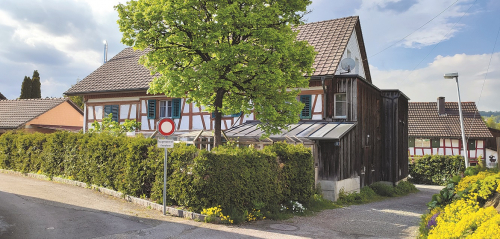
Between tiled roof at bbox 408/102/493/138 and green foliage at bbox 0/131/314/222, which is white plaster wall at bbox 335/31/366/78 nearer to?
green foliage at bbox 0/131/314/222

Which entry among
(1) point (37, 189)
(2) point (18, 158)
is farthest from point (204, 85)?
(2) point (18, 158)

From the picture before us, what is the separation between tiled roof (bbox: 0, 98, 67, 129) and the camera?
31.5 meters

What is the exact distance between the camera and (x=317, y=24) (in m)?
23.5

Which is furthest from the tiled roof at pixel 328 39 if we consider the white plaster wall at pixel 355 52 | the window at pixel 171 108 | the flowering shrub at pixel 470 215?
the flowering shrub at pixel 470 215

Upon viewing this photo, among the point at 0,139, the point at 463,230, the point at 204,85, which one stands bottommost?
the point at 463,230

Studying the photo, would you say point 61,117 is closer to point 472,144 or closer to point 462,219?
point 462,219

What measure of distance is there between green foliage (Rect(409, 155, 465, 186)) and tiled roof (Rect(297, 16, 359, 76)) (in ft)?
A: 46.7

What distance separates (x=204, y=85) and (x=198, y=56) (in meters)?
1.83

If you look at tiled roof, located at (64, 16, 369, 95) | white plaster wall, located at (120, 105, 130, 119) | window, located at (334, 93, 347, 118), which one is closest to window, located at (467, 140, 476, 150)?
tiled roof, located at (64, 16, 369, 95)

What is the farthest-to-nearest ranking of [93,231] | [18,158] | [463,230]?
[18,158] → [93,231] → [463,230]

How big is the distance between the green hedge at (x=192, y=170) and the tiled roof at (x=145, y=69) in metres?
7.31

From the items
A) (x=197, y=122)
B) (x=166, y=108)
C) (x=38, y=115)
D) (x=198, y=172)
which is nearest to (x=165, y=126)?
(x=198, y=172)

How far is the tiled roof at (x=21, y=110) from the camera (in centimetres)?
3149

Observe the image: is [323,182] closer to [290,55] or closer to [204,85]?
[290,55]
